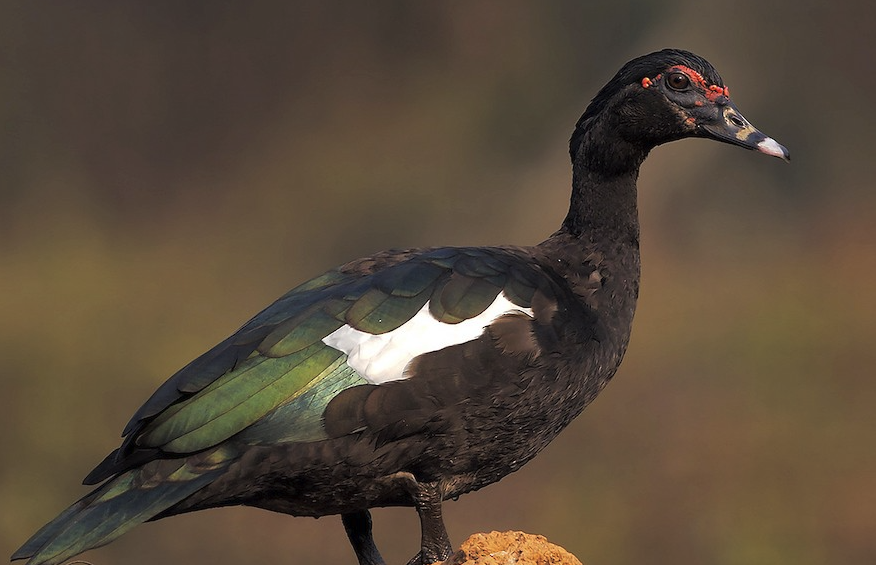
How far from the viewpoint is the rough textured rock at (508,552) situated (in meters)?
5.34

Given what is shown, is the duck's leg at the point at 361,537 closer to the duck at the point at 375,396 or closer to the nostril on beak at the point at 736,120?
the duck at the point at 375,396

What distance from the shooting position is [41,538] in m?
5.16

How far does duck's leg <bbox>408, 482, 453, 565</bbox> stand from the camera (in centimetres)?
557

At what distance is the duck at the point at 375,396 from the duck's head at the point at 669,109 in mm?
99

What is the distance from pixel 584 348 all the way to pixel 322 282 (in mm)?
1014

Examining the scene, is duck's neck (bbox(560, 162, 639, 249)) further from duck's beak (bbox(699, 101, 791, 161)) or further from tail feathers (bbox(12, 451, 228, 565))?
tail feathers (bbox(12, 451, 228, 565))

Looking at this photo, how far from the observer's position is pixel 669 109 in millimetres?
6242

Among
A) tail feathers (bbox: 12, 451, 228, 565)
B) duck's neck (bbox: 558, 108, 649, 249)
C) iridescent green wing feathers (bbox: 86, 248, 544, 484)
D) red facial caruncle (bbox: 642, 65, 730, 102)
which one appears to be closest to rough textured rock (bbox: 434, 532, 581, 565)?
iridescent green wing feathers (bbox: 86, 248, 544, 484)

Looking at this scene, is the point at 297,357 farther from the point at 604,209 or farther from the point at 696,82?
the point at 696,82

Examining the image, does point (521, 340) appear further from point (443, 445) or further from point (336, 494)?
point (336, 494)

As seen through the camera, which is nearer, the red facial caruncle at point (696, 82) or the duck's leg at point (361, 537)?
the duck's leg at point (361, 537)

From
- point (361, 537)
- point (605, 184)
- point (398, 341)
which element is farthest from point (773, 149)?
point (361, 537)

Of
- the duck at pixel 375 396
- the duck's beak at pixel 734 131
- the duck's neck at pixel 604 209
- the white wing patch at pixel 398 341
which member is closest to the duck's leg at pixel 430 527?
the duck at pixel 375 396

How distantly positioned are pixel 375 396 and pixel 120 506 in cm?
93
